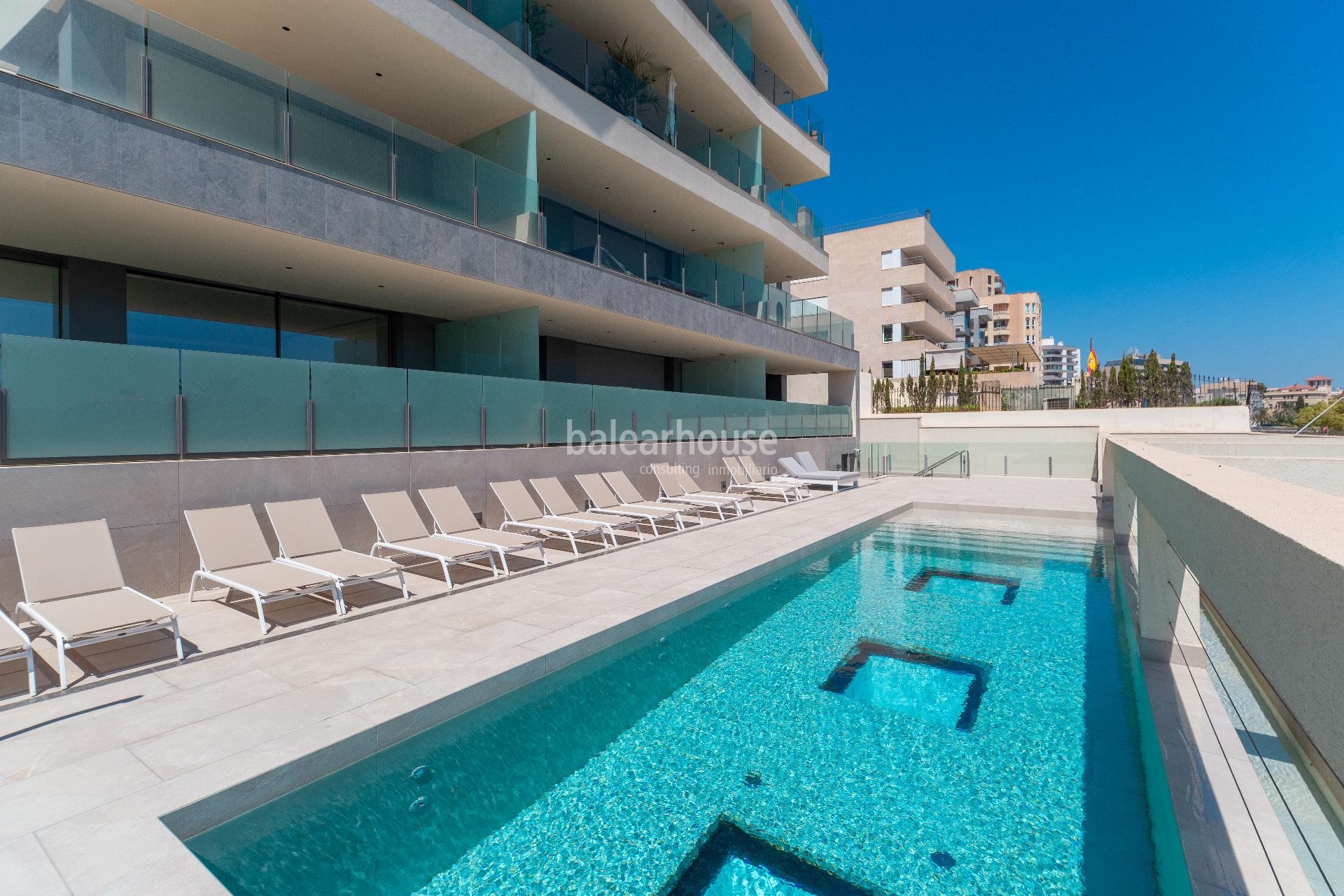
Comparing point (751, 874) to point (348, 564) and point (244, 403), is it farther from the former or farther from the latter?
point (244, 403)

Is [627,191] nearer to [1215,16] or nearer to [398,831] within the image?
[398,831]

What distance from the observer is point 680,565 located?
819cm

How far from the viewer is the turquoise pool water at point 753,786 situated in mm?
3260

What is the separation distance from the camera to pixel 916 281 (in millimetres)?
39906

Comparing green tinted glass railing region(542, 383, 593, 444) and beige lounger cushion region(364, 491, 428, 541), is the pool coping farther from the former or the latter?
green tinted glass railing region(542, 383, 593, 444)

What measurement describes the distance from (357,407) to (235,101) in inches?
146

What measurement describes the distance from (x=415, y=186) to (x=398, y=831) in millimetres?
8649

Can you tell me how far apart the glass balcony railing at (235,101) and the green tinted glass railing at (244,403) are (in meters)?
2.53

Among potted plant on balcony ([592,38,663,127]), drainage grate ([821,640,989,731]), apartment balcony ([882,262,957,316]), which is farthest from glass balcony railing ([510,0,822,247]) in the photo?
apartment balcony ([882,262,957,316])

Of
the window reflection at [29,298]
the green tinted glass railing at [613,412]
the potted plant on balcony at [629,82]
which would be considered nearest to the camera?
the window reflection at [29,298]

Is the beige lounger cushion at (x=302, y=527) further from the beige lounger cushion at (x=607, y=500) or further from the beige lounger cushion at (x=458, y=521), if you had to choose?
the beige lounger cushion at (x=607, y=500)

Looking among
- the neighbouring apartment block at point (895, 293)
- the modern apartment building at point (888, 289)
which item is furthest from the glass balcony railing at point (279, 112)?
the modern apartment building at point (888, 289)

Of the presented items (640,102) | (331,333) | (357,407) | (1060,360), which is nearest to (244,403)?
(357,407)

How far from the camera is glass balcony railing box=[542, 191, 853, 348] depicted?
12250 mm
